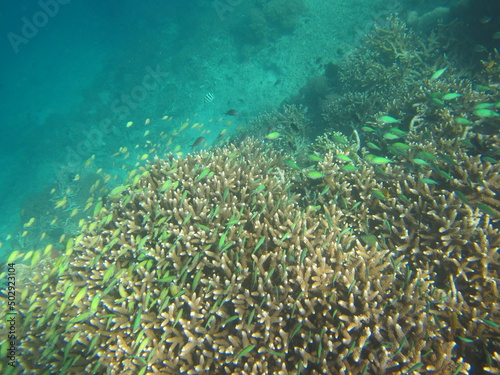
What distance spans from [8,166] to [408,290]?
101ft

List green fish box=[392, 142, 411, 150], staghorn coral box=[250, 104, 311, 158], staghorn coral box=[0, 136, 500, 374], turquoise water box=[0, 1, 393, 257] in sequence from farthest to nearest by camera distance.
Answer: turquoise water box=[0, 1, 393, 257], staghorn coral box=[250, 104, 311, 158], green fish box=[392, 142, 411, 150], staghorn coral box=[0, 136, 500, 374]

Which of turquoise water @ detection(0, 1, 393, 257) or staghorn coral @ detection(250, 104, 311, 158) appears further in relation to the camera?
turquoise water @ detection(0, 1, 393, 257)

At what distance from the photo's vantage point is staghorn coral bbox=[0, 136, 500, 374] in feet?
9.23

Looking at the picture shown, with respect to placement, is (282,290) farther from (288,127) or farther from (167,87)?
(167,87)

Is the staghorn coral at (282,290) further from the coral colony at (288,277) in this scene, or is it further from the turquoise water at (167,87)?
the turquoise water at (167,87)

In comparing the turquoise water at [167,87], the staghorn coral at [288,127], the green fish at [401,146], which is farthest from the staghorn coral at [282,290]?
the turquoise water at [167,87]

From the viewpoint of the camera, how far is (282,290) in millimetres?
3262

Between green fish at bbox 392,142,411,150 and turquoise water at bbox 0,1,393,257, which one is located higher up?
turquoise water at bbox 0,1,393,257

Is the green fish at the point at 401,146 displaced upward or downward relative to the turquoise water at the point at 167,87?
downward

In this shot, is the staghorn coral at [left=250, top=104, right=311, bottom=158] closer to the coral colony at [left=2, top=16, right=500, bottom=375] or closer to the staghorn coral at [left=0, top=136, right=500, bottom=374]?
the coral colony at [left=2, top=16, right=500, bottom=375]

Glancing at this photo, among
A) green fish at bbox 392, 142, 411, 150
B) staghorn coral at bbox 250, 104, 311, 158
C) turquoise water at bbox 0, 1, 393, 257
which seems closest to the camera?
green fish at bbox 392, 142, 411, 150

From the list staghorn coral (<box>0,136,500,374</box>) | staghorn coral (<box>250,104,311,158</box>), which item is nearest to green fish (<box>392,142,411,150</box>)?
staghorn coral (<box>0,136,500,374</box>)

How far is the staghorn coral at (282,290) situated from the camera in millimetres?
2814

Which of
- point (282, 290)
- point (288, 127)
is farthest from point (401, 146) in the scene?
point (288, 127)
